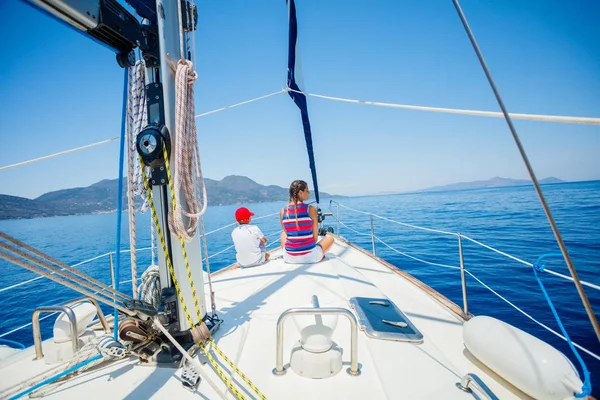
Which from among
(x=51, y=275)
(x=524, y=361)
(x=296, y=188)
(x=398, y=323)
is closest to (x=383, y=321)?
(x=398, y=323)

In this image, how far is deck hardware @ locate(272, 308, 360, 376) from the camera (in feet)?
4.18

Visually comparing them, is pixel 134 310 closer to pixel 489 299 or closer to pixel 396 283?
pixel 396 283

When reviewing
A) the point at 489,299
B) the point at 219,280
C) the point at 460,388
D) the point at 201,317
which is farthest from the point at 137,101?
the point at 489,299

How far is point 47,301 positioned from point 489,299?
11.7m

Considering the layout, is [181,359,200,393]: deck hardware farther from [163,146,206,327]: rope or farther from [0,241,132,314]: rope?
[0,241,132,314]: rope

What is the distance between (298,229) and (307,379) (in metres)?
1.95

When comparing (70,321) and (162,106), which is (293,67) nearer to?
(162,106)

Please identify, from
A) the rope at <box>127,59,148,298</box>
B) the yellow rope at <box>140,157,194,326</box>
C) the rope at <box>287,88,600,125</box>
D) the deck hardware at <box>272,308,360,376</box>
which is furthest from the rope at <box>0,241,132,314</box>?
the rope at <box>287,88,600,125</box>

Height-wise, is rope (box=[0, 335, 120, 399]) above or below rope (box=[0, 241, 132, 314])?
below

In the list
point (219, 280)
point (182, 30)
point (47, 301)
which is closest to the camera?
point (182, 30)

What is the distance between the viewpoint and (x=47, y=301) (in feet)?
24.7

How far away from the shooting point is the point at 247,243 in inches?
140

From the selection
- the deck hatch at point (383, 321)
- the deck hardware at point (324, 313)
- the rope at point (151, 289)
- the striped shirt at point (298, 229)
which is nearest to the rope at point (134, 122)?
the rope at point (151, 289)

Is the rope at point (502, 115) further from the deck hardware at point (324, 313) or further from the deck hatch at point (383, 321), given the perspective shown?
the deck hatch at point (383, 321)
